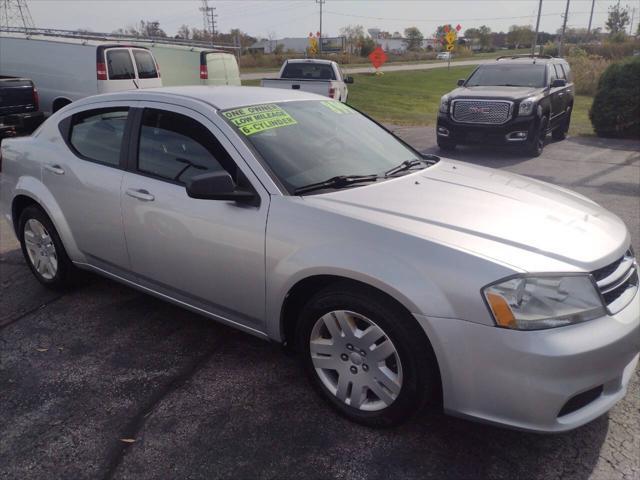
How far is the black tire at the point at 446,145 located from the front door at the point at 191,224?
818 centimetres

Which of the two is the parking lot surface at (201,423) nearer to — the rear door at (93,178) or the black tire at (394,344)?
the black tire at (394,344)

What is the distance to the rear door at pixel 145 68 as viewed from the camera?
13.0 m

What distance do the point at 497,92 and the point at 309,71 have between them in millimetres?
5608

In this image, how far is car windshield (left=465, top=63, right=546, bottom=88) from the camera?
11.0 m

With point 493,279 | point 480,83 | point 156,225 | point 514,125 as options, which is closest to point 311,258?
point 493,279

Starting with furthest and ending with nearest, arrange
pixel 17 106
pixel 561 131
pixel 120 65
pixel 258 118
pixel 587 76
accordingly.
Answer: pixel 587 76, pixel 120 65, pixel 561 131, pixel 17 106, pixel 258 118

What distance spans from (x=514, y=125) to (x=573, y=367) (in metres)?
8.55

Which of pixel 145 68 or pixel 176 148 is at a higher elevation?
pixel 145 68

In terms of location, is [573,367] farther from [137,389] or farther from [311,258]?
[137,389]

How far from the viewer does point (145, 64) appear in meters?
13.1

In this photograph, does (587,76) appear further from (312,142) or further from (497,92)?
(312,142)

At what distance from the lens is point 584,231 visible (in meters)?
2.76

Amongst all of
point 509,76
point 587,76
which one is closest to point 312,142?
point 509,76

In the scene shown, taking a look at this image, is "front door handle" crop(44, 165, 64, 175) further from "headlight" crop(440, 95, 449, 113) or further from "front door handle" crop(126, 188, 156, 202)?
"headlight" crop(440, 95, 449, 113)
